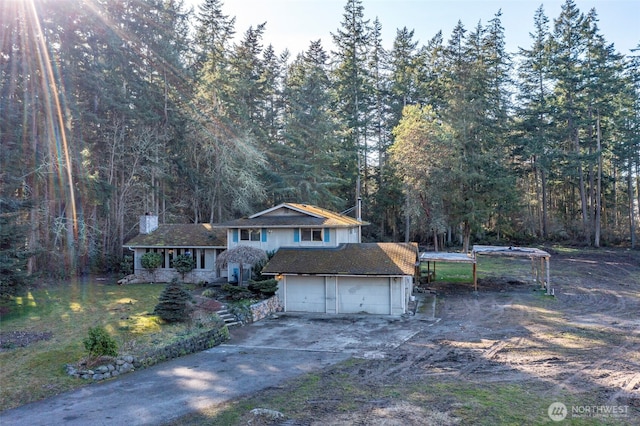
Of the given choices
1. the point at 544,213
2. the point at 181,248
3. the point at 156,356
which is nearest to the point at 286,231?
the point at 181,248

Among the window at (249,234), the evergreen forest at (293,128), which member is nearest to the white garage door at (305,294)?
the window at (249,234)

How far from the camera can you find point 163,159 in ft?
102

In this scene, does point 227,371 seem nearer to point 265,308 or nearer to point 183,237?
point 265,308

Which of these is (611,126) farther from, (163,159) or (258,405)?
(258,405)

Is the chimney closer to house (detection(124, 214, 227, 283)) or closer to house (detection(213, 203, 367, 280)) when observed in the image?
house (detection(124, 214, 227, 283))

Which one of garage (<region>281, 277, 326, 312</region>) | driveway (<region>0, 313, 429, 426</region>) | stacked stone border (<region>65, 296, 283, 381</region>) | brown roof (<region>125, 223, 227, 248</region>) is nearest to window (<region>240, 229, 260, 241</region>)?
brown roof (<region>125, 223, 227, 248</region>)

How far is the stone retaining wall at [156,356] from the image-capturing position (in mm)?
10844

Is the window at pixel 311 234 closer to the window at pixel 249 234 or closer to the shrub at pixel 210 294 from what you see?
the window at pixel 249 234

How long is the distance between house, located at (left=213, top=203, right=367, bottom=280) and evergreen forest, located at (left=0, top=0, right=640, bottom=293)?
9.08 meters

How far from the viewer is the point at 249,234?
73.7ft

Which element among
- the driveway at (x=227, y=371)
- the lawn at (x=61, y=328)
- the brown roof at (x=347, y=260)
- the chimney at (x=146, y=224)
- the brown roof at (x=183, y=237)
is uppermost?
the chimney at (x=146, y=224)

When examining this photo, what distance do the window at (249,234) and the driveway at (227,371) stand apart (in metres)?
5.67

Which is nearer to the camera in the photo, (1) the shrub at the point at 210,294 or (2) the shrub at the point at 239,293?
(2) the shrub at the point at 239,293

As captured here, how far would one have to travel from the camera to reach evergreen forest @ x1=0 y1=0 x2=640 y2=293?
23516mm
